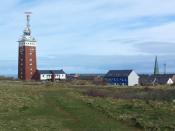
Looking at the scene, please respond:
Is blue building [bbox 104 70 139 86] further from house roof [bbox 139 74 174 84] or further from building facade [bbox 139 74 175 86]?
building facade [bbox 139 74 175 86]

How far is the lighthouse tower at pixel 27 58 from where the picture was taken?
5517 inches

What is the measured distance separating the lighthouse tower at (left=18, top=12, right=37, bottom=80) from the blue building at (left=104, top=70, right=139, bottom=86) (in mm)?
25743

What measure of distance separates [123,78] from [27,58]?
32.3 meters

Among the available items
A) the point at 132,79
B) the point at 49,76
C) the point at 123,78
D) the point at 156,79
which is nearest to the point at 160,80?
the point at 156,79

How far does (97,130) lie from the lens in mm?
21406

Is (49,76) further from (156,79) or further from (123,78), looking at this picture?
(156,79)

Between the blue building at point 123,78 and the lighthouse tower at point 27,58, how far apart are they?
25743 mm

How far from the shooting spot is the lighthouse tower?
140 metres

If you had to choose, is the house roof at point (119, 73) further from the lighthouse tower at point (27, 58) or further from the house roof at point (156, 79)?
the lighthouse tower at point (27, 58)

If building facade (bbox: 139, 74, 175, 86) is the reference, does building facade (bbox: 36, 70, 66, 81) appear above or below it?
above

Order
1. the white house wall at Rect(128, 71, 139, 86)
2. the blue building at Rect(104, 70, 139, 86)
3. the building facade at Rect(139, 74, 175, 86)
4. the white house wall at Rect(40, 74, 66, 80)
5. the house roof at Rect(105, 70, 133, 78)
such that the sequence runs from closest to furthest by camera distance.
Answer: the white house wall at Rect(128, 71, 139, 86) → the blue building at Rect(104, 70, 139, 86) → the house roof at Rect(105, 70, 133, 78) → the building facade at Rect(139, 74, 175, 86) → the white house wall at Rect(40, 74, 66, 80)

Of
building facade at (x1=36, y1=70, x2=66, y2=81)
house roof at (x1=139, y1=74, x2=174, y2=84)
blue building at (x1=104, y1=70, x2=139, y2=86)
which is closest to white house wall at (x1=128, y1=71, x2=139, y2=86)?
blue building at (x1=104, y1=70, x2=139, y2=86)

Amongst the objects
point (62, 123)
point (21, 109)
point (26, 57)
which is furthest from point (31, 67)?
point (62, 123)

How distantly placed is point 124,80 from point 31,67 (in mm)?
31638
